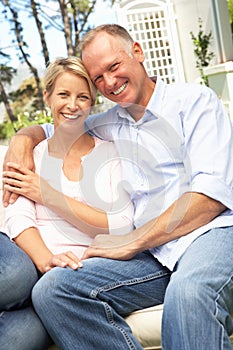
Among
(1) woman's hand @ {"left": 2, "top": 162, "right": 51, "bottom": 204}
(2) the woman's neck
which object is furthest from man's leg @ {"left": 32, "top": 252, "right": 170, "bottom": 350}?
(2) the woman's neck

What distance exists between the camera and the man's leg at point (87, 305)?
175cm

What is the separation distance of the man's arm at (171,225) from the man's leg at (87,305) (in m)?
0.08

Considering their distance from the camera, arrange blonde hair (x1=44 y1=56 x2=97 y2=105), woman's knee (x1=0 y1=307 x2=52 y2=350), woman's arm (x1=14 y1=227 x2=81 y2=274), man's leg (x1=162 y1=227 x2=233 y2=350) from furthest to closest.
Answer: blonde hair (x1=44 y1=56 x2=97 y2=105) < woman's arm (x1=14 y1=227 x2=81 y2=274) < woman's knee (x1=0 y1=307 x2=52 y2=350) < man's leg (x1=162 y1=227 x2=233 y2=350)

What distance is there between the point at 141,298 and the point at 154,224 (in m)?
0.22

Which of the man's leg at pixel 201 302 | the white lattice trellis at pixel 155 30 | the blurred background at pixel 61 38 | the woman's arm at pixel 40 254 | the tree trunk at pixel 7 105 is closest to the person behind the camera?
the man's leg at pixel 201 302

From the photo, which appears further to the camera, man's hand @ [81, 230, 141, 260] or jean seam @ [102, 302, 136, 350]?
man's hand @ [81, 230, 141, 260]

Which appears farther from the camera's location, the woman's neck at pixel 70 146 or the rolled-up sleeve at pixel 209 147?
the woman's neck at pixel 70 146

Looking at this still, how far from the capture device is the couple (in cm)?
166

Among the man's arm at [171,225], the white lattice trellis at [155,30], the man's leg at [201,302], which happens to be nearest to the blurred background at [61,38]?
the white lattice trellis at [155,30]

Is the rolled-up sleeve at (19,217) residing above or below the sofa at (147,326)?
above

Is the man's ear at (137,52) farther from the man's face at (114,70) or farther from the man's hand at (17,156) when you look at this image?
the man's hand at (17,156)

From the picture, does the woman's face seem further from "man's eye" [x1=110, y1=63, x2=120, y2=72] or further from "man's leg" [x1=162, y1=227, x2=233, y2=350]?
"man's leg" [x1=162, y1=227, x2=233, y2=350]

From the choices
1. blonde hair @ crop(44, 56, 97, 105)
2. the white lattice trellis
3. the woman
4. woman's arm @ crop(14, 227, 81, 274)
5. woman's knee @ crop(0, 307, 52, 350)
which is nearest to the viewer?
woman's knee @ crop(0, 307, 52, 350)

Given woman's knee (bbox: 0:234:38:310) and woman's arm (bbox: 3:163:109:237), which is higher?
woman's arm (bbox: 3:163:109:237)
